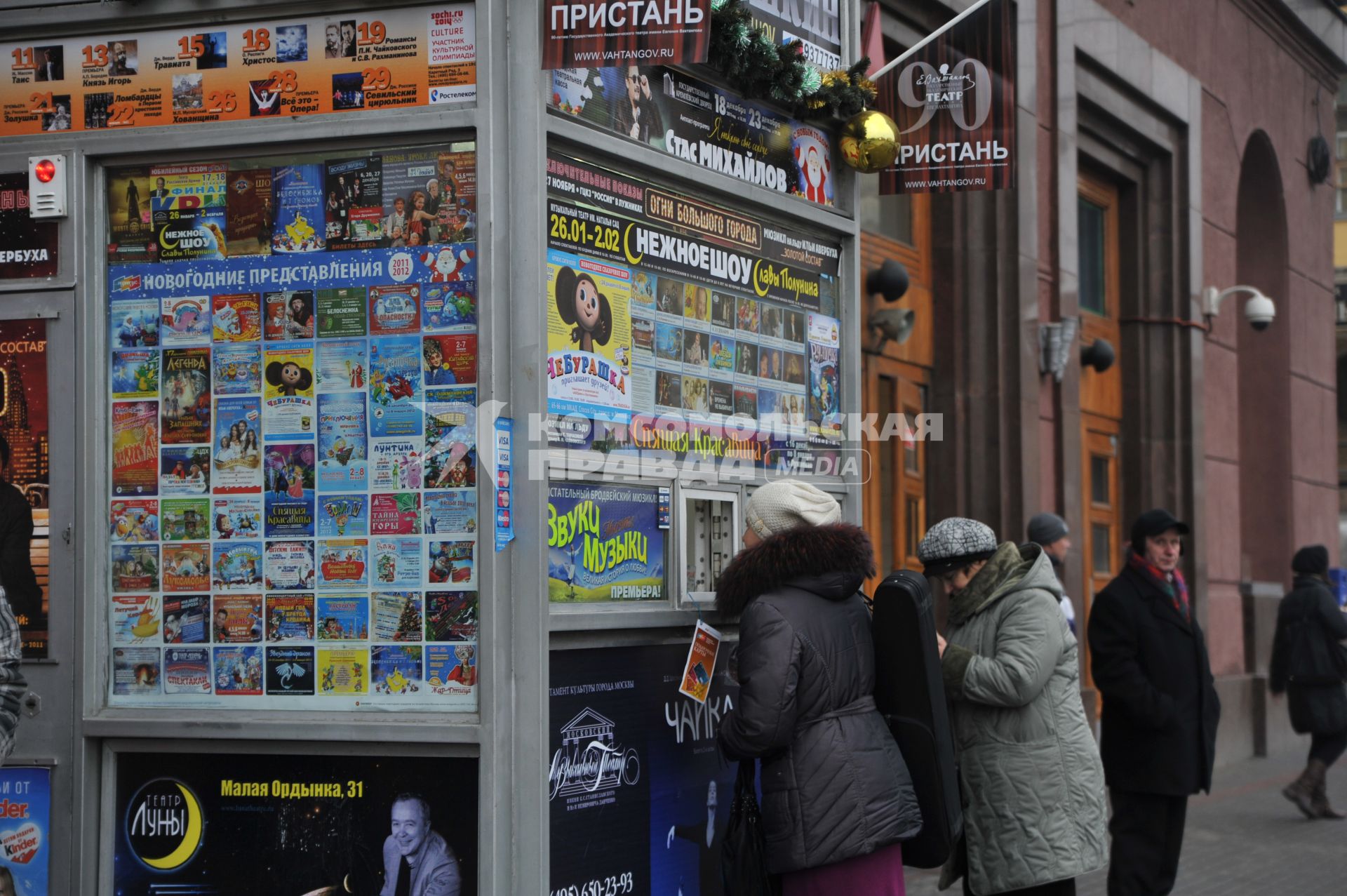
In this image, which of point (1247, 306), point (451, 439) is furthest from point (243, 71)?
point (1247, 306)

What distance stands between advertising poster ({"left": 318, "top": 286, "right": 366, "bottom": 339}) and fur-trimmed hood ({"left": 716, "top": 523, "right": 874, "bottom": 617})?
1.24 m

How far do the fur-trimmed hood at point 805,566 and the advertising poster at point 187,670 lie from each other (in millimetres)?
1456

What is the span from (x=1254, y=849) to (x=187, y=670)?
26.5ft

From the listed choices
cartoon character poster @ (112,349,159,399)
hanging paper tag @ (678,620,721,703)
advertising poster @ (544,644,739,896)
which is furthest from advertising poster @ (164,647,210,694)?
hanging paper tag @ (678,620,721,703)

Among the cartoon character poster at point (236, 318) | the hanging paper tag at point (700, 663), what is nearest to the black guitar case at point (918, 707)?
the hanging paper tag at point (700, 663)

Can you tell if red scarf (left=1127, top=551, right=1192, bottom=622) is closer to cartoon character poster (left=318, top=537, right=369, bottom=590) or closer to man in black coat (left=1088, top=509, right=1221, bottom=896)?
man in black coat (left=1088, top=509, right=1221, bottom=896)

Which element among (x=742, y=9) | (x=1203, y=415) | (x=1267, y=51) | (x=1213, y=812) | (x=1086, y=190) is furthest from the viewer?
(x=1267, y=51)

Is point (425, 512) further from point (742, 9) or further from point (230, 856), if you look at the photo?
point (742, 9)

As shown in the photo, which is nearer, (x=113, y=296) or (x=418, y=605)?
(x=418, y=605)

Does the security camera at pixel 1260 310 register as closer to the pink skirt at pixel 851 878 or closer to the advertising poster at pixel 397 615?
the pink skirt at pixel 851 878

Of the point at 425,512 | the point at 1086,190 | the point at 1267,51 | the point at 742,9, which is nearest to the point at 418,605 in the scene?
the point at 425,512

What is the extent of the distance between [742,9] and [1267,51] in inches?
546

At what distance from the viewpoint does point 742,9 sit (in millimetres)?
5066

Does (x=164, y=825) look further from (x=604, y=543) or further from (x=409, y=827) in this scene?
(x=604, y=543)
